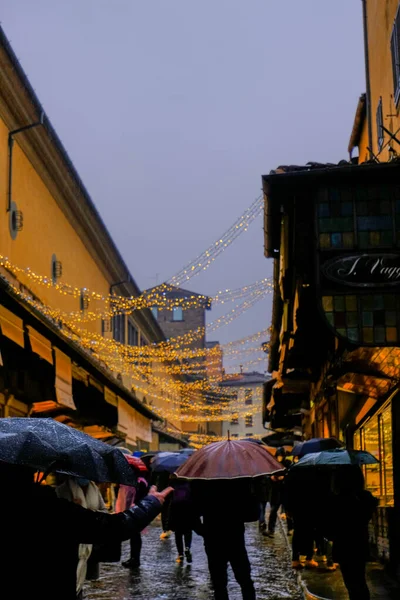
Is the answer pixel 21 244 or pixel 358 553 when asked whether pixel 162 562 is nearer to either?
pixel 358 553

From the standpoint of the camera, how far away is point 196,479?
8.90 meters

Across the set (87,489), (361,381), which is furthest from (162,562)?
(87,489)

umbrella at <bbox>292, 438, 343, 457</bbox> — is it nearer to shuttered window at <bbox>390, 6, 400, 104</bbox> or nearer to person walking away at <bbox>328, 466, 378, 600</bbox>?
person walking away at <bbox>328, 466, 378, 600</bbox>

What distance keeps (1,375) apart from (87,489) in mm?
10447

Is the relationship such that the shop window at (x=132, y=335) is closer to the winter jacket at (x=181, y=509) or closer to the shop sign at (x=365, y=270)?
the winter jacket at (x=181, y=509)

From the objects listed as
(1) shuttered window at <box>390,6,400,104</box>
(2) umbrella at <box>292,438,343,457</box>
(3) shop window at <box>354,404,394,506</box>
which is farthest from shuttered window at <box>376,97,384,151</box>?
(2) umbrella at <box>292,438,343,457</box>

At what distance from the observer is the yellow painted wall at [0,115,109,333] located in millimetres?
21292

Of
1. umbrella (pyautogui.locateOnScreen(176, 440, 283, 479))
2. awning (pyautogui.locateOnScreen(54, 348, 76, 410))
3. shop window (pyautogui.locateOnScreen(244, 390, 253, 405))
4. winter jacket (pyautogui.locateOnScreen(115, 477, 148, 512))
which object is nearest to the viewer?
umbrella (pyautogui.locateOnScreen(176, 440, 283, 479))

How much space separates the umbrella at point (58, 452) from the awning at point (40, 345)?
23.9 ft

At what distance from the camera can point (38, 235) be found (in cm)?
2456

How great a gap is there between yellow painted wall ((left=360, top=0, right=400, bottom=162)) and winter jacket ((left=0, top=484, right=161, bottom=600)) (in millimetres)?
9773

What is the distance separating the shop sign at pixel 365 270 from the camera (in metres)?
10.2

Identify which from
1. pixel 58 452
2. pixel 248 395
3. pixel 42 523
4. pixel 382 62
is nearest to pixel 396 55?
pixel 382 62

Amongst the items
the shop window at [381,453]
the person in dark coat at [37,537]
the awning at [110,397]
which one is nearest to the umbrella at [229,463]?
the shop window at [381,453]
